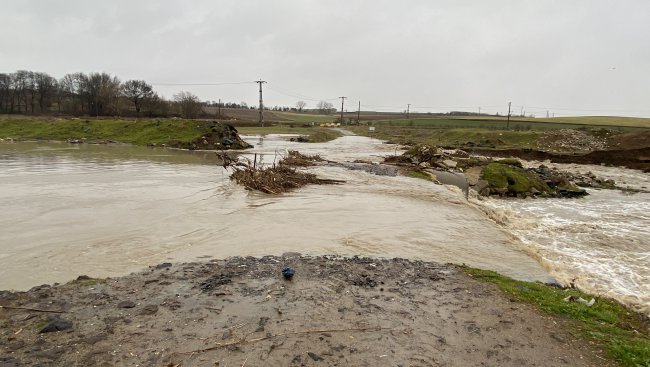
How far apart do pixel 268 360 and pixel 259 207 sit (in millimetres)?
10237

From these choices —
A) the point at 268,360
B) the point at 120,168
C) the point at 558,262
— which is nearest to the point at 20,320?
the point at 268,360

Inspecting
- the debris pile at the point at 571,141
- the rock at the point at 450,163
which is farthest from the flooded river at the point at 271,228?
the debris pile at the point at 571,141

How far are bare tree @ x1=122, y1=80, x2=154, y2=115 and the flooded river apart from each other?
70829mm

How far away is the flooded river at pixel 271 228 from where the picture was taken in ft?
30.2

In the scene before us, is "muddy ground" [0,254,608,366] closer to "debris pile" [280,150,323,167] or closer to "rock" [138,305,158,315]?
"rock" [138,305,158,315]

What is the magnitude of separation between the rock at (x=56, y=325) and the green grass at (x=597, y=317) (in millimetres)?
7292

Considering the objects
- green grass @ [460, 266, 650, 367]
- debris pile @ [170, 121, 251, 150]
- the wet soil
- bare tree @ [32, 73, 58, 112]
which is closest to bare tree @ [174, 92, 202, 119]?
bare tree @ [32, 73, 58, 112]

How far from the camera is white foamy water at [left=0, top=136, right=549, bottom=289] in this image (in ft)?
30.2

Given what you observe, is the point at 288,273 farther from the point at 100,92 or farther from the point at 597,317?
the point at 100,92

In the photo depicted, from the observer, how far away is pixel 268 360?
4859 millimetres

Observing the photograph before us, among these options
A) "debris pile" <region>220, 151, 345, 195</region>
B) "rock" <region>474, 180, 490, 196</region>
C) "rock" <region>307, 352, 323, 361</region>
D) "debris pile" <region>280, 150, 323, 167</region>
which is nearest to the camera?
"rock" <region>307, 352, 323, 361</region>

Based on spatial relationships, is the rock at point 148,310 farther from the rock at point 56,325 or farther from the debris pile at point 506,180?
the debris pile at point 506,180

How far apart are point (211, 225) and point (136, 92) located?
8480 cm

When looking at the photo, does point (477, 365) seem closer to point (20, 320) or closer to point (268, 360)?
point (268, 360)
